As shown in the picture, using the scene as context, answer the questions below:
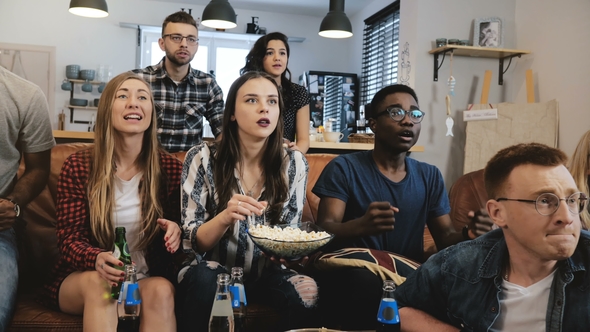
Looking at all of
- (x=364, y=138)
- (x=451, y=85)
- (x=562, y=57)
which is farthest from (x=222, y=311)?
(x=562, y=57)

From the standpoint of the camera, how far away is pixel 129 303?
1.44m

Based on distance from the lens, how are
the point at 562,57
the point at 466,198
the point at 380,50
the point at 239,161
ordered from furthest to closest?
1. the point at 380,50
2. the point at 562,57
3. the point at 466,198
4. the point at 239,161

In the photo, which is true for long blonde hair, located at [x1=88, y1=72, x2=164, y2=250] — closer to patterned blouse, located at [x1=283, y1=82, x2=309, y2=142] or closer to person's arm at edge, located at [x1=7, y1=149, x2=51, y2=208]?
person's arm at edge, located at [x1=7, y1=149, x2=51, y2=208]

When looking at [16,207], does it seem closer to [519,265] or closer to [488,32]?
[519,265]

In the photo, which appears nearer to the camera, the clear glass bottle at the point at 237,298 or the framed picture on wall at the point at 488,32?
the clear glass bottle at the point at 237,298

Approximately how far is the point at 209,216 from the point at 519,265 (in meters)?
1.11

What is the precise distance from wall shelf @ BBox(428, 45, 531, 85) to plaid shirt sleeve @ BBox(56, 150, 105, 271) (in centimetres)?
313

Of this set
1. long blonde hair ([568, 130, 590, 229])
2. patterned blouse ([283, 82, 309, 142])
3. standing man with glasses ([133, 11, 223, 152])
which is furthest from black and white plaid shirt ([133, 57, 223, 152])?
long blonde hair ([568, 130, 590, 229])

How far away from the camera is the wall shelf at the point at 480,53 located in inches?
167

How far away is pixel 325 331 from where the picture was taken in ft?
4.09

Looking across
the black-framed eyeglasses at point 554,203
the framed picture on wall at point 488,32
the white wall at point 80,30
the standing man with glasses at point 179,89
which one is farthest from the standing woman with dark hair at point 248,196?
the white wall at point 80,30

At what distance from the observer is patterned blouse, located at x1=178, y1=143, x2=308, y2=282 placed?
1949mm

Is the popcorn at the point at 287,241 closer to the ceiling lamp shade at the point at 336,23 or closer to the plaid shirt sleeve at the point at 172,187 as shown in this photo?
the plaid shirt sleeve at the point at 172,187

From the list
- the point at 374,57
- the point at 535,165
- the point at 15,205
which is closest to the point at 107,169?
the point at 15,205
